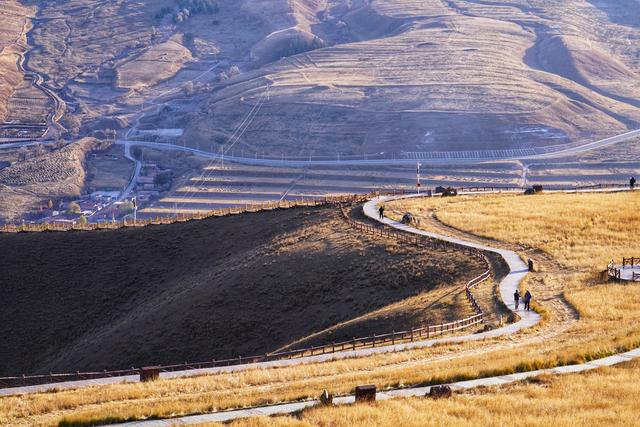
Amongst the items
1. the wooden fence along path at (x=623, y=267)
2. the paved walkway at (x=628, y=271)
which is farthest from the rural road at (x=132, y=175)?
the paved walkway at (x=628, y=271)

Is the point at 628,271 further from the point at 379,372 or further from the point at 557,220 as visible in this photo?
the point at 379,372

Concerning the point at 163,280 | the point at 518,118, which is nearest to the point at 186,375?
the point at 163,280

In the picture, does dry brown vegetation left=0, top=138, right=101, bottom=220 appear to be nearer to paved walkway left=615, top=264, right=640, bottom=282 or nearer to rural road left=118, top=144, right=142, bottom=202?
rural road left=118, top=144, right=142, bottom=202

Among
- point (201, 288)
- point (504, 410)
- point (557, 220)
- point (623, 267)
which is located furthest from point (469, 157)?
point (504, 410)

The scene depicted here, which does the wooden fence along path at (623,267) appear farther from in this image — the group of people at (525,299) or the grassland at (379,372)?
the group of people at (525,299)

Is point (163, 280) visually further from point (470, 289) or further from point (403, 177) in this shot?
point (403, 177)
